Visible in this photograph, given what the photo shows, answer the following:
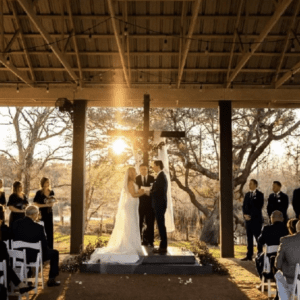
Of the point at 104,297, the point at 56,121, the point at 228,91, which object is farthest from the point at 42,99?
the point at 56,121

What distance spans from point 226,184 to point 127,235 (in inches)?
123

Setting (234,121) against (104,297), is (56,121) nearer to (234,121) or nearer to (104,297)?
(234,121)

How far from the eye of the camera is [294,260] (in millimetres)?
4145

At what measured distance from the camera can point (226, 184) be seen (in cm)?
985

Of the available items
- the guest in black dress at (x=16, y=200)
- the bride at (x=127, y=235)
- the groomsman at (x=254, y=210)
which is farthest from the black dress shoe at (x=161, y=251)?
the guest in black dress at (x=16, y=200)

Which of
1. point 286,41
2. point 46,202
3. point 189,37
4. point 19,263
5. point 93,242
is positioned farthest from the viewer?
point 93,242

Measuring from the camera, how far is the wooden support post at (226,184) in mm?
9688

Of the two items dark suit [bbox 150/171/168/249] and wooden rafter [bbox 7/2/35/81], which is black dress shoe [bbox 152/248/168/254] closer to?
dark suit [bbox 150/171/168/249]

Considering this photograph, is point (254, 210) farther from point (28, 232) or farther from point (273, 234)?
point (28, 232)

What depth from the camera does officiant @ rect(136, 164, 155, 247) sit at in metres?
8.59

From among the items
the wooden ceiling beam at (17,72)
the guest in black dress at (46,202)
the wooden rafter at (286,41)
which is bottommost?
the guest in black dress at (46,202)

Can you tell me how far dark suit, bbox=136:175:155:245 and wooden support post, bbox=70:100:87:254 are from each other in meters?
1.83

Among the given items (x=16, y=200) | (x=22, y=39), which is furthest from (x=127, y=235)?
(x=22, y=39)

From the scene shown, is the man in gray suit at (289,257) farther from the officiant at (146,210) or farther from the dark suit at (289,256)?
the officiant at (146,210)
